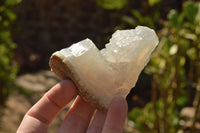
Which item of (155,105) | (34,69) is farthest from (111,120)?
(34,69)

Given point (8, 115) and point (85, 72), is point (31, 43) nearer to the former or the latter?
point (8, 115)

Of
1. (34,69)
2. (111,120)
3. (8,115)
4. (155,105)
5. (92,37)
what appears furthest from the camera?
(92,37)

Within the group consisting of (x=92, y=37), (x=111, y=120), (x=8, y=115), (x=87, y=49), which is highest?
(x=87, y=49)

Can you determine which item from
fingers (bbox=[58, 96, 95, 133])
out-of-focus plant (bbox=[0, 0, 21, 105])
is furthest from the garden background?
fingers (bbox=[58, 96, 95, 133])

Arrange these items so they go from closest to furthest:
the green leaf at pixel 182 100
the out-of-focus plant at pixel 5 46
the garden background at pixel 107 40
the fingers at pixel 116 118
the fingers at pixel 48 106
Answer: the fingers at pixel 116 118, the fingers at pixel 48 106, the out-of-focus plant at pixel 5 46, the garden background at pixel 107 40, the green leaf at pixel 182 100

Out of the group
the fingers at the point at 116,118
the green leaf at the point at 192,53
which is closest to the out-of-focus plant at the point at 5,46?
the fingers at the point at 116,118

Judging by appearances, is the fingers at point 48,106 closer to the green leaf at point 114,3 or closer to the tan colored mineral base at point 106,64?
the tan colored mineral base at point 106,64
